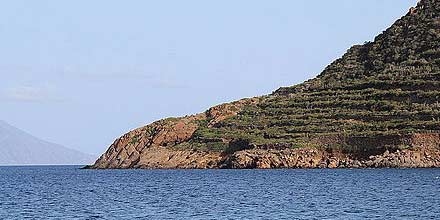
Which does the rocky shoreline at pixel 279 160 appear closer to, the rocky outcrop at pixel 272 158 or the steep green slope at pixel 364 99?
the rocky outcrop at pixel 272 158

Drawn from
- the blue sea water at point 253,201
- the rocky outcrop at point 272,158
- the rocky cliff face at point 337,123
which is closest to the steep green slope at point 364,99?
the rocky cliff face at point 337,123

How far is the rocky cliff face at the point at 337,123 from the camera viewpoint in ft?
435

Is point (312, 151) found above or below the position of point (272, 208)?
above

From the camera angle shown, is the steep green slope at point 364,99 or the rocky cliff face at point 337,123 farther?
the steep green slope at point 364,99

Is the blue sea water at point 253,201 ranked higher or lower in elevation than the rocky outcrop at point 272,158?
lower

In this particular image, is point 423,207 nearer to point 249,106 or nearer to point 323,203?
point 323,203

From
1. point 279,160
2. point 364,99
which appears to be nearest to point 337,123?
point 364,99

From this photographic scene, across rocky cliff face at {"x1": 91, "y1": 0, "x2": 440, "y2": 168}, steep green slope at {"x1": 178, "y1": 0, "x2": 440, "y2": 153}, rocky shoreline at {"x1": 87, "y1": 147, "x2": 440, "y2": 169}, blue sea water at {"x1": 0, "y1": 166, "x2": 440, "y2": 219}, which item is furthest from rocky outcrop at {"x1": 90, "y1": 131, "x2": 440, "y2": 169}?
blue sea water at {"x1": 0, "y1": 166, "x2": 440, "y2": 219}

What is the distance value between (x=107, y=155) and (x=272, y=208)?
378ft

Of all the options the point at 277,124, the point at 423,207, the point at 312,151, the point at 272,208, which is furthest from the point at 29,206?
the point at 277,124

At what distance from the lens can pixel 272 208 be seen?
6575cm

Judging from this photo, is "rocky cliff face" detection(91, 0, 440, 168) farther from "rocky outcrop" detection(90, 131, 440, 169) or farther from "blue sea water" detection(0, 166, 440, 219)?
"blue sea water" detection(0, 166, 440, 219)

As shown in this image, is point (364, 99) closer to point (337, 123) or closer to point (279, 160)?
point (337, 123)

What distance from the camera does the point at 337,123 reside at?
140750mm
